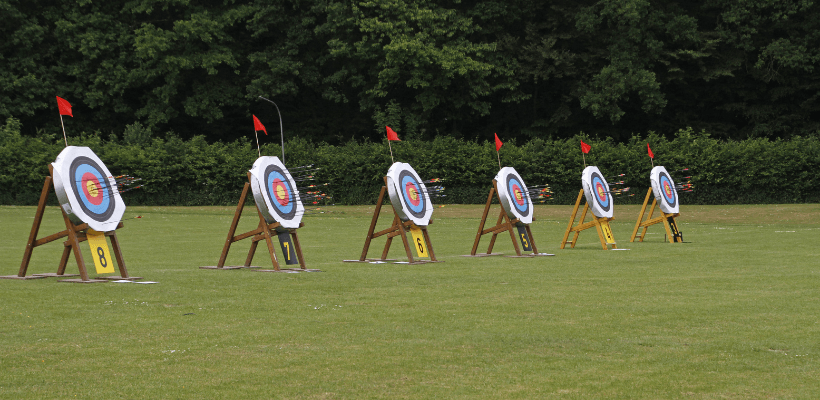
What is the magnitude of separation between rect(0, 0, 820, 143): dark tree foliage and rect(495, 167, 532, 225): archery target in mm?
29741

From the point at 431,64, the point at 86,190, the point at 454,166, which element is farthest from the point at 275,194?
the point at 431,64

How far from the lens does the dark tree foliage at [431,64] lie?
49.8 m

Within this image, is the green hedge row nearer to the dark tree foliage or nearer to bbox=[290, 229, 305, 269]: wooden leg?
the dark tree foliage

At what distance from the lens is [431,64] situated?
4988 cm

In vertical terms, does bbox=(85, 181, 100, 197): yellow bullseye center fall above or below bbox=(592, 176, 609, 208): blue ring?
above

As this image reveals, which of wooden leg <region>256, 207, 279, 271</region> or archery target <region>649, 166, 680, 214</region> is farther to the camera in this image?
archery target <region>649, 166, 680, 214</region>

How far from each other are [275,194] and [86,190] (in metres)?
3.27

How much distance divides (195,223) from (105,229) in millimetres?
19759

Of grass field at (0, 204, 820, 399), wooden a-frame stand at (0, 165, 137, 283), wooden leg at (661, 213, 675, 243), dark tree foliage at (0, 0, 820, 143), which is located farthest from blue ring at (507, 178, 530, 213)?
dark tree foliage at (0, 0, 820, 143)

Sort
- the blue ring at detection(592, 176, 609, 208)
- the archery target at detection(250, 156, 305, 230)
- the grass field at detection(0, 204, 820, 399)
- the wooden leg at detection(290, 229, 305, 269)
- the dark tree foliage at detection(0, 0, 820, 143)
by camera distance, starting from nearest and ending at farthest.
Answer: the grass field at detection(0, 204, 820, 399)
the archery target at detection(250, 156, 305, 230)
the wooden leg at detection(290, 229, 305, 269)
the blue ring at detection(592, 176, 609, 208)
the dark tree foliage at detection(0, 0, 820, 143)

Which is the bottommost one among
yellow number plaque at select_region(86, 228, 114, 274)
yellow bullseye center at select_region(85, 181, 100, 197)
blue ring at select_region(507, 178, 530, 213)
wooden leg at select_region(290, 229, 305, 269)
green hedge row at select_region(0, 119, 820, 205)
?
green hedge row at select_region(0, 119, 820, 205)

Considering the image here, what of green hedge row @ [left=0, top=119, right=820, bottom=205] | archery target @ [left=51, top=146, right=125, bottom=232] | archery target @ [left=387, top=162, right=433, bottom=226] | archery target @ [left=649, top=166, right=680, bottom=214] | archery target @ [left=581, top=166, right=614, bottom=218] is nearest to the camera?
archery target @ [left=51, top=146, right=125, bottom=232]

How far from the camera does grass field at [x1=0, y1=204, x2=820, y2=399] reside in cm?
634

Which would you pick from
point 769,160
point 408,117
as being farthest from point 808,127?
point 408,117
